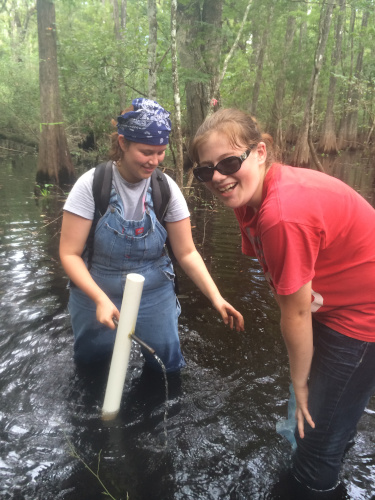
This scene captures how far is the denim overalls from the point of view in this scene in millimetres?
2438

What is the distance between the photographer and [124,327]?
2.18m

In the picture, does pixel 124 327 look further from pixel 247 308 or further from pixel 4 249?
pixel 4 249

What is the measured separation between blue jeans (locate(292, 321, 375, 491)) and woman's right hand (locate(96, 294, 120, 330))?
1.09 meters

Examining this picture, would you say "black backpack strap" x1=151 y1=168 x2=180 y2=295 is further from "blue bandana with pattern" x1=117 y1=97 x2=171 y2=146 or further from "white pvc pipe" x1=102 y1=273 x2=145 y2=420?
"white pvc pipe" x1=102 y1=273 x2=145 y2=420

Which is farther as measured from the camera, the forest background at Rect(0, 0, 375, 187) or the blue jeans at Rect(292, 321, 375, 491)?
the forest background at Rect(0, 0, 375, 187)

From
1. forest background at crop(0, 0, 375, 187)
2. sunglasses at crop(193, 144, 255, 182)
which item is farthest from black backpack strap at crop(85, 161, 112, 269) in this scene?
forest background at crop(0, 0, 375, 187)

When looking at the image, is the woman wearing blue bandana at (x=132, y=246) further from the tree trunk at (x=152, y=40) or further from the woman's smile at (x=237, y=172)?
the tree trunk at (x=152, y=40)

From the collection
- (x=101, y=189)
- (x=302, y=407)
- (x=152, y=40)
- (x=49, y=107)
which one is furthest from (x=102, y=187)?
(x=49, y=107)

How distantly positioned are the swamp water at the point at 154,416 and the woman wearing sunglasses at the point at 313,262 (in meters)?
0.77

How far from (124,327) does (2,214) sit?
280 inches

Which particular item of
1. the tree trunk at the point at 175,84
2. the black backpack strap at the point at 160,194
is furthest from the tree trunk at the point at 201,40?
the black backpack strap at the point at 160,194

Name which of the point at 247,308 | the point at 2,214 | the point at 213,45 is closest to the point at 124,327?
the point at 247,308

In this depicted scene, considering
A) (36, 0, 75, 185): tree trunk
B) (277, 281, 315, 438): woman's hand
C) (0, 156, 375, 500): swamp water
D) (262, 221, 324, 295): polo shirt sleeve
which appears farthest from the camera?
(36, 0, 75, 185): tree trunk

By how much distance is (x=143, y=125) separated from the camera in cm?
229
